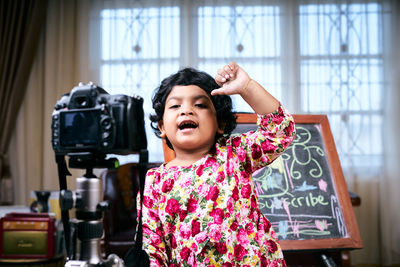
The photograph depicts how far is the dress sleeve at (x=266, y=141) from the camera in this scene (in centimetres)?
100

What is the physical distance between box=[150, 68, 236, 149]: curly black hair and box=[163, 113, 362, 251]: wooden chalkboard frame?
0.21m

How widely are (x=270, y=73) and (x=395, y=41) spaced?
115 cm

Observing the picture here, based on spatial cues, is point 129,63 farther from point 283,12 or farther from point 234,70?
point 234,70

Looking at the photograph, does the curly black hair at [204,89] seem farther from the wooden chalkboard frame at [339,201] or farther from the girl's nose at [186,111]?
the wooden chalkboard frame at [339,201]

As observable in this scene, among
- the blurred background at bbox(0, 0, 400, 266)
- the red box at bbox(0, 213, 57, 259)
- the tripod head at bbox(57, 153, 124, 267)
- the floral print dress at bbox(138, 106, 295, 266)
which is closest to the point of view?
the tripod head at bbox(57, 153, 124, 267)

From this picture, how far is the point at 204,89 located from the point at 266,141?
0.73 ft

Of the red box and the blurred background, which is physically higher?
the blurred background

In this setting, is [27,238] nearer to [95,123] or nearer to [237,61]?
[95,123]

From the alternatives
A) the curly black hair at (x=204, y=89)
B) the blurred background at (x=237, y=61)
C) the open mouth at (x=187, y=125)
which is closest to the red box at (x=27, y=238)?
the blurred background at (x=237, y=61)

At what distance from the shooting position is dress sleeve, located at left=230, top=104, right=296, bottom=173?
1.00m

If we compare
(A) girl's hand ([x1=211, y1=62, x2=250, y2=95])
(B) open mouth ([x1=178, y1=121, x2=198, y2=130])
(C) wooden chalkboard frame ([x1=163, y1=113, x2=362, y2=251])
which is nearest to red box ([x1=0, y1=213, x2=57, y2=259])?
(C) wooden chalkboard frame ([x1=163, y1=113, x2=362, y2=251])

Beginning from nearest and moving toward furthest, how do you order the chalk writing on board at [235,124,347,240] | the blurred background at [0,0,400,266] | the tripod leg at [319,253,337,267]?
1. the tripod leg at [319,253,337,267]
2. the chalk writing on board at [235,124,347,240]
3. the blurred background at [0,0,400,266]

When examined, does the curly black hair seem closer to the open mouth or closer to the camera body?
the open mouth

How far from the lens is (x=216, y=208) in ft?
3.14
